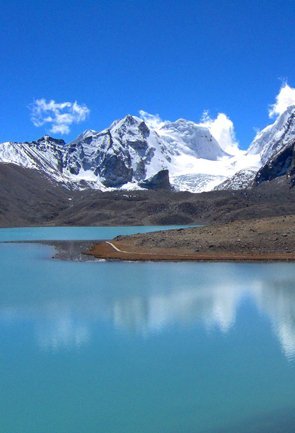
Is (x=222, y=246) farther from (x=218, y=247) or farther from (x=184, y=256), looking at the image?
(x=184, y=256)

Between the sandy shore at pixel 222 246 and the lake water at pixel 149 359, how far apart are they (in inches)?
847

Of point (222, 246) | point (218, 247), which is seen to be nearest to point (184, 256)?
point (218, 247)

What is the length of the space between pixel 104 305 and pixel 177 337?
9522 millimetres

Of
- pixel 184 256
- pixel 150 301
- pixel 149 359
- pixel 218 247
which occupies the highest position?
pixel 218 247

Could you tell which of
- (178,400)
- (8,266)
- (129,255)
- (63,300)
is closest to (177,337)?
(178,400)

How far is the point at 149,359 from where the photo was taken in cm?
2095

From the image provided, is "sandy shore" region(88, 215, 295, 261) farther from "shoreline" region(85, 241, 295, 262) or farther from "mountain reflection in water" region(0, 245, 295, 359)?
"mountain reflection in water" region(0, 245, 295, 359)

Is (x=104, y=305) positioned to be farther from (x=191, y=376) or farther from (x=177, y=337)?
(x=191, y=376)

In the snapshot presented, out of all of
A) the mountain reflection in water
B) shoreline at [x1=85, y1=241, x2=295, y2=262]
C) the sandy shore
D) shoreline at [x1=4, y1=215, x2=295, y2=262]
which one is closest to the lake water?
the mountain reflection in water

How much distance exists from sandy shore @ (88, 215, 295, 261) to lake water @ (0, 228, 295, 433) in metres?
21.5

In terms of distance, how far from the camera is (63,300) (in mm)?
35406

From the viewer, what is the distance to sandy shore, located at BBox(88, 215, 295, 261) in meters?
61.5

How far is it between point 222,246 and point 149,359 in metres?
45.8

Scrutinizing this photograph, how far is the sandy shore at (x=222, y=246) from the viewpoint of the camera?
6150 centimetres
